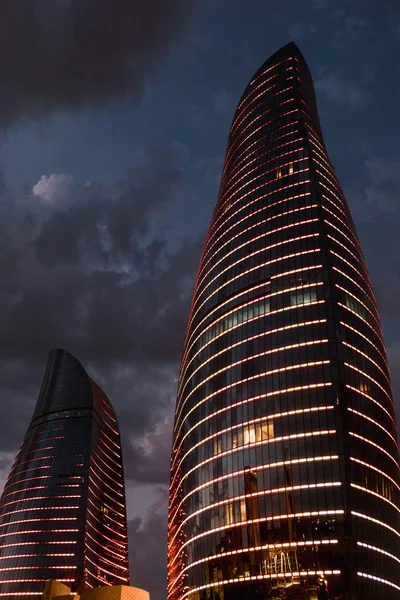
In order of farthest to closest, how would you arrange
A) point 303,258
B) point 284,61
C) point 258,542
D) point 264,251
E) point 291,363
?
1. point 284,61
2. point 264,251
3. point 303,258
4. point 291,363
5. point 258,542

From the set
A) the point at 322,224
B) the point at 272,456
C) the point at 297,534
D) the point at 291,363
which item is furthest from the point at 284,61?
the point at 297,534

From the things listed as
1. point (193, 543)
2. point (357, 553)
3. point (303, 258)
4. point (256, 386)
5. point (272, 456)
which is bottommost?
point (357, 553)

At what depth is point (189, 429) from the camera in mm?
148750

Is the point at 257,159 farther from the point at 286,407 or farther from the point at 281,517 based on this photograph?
the point at 281,517

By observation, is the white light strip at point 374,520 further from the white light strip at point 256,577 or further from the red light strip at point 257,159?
the red light strip at point 257,159

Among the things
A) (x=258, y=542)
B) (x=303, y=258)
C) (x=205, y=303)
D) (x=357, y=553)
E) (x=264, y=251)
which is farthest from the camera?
(x=205, y=303)

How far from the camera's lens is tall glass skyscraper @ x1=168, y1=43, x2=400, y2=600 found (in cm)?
10862

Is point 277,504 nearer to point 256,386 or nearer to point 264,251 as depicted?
point 256,386

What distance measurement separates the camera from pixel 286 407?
121 meters

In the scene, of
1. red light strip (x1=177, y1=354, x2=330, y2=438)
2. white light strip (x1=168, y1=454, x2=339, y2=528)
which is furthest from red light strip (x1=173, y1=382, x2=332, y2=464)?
white light strip (x1=168, y1=454, x2=339, y2=528)

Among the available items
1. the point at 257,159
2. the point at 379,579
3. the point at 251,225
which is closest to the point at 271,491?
the point at 379,579

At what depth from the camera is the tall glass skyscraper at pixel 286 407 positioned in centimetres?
10862

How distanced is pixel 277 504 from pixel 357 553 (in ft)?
53.6

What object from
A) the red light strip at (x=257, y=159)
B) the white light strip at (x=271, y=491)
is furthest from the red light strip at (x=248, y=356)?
the red light strip at (x=257, y=159)
